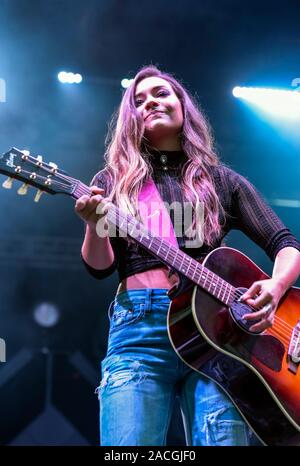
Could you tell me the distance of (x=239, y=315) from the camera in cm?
207

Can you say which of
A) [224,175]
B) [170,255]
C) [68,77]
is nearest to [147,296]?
[170,255]

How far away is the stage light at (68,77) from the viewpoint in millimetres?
5371

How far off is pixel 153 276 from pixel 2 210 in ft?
13.2

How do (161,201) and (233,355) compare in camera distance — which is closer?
(233,355)

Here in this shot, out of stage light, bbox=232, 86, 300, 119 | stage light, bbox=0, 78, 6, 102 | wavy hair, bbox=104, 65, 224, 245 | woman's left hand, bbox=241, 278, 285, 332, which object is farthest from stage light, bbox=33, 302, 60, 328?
woman's left hand, bbox=241, 278, 285, 332

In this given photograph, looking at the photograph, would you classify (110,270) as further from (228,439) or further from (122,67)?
(122,67)

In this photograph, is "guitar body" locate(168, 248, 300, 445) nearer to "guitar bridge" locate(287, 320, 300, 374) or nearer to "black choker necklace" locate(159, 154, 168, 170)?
"guitar bridge" locate(287, 320, 300, 374)

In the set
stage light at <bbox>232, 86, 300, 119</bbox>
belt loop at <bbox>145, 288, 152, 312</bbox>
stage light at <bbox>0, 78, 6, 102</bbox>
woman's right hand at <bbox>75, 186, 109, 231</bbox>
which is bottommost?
belt loop at <bbox>145, 288, 152, 312</bbox>

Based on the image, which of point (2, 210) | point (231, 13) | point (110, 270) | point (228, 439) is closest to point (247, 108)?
point (231, 13)

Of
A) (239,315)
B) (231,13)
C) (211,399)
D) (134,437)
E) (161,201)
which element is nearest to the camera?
(134,437)

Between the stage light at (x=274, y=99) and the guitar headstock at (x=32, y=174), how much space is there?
387cm

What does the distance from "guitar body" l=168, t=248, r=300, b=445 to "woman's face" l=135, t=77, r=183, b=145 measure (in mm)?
654

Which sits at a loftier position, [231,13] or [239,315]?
[231,13]

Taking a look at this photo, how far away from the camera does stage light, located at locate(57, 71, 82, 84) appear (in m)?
5.37
